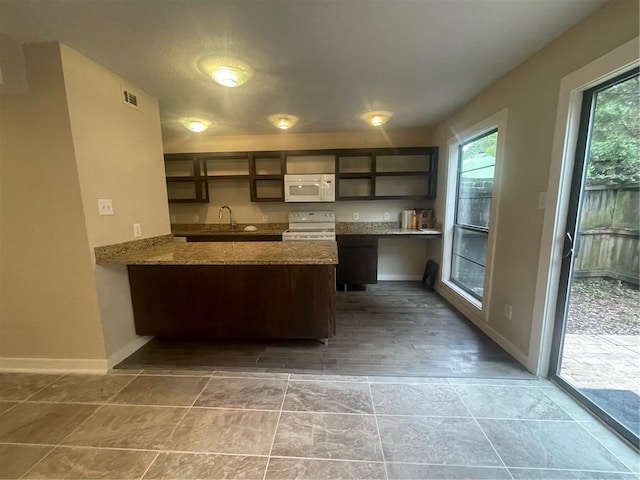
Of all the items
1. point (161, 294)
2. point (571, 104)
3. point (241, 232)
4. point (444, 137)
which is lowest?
point (161, 294)

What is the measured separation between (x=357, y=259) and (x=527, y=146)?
231cm

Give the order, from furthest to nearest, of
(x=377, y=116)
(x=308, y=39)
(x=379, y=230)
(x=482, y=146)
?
(x=379, y=230) < (x=377, y=116) < (x=482, y=146) < (x=308, y=39)

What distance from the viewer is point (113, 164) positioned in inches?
84.0

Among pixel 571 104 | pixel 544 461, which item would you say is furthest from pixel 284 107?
pixel 544 461

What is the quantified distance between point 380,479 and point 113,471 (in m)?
1.28

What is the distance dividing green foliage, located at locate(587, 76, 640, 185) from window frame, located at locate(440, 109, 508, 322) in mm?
732

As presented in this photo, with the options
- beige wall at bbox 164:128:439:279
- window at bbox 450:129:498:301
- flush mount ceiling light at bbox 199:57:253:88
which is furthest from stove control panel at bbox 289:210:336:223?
flush mount ceiling light at bbox 199:57:253:88

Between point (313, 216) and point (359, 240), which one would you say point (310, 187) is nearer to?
point (313, 216)

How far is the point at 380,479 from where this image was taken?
47.9 inches

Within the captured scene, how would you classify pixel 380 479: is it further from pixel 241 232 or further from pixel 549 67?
pixel 241 232

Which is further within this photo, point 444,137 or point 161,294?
point 444,137

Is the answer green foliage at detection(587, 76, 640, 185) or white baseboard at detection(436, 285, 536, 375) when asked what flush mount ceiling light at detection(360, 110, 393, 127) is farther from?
white baseboard at detection(436, 285, 536, 375)

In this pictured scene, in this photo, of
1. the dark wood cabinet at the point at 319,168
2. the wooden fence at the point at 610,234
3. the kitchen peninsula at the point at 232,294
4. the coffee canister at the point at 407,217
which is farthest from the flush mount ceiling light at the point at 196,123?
the wooden fence at the point at 610,234

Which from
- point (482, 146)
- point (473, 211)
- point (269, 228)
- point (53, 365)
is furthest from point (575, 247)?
point (53, 365)
